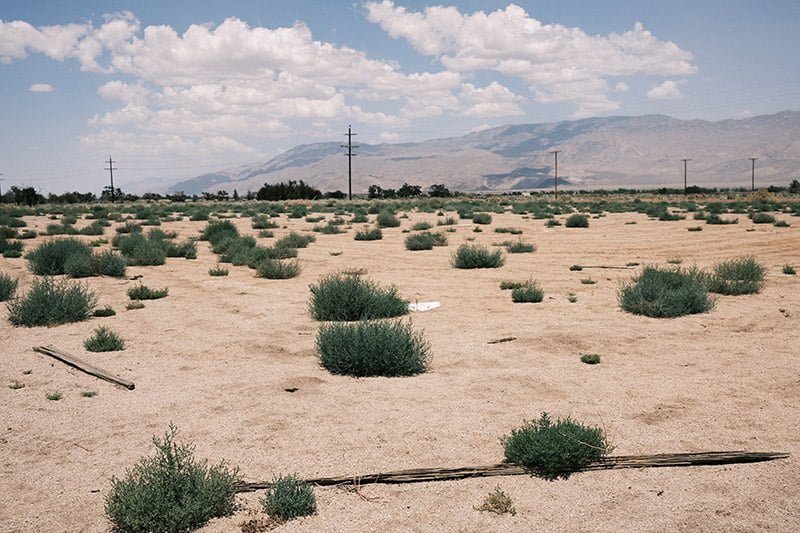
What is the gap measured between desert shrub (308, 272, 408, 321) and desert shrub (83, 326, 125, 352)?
12.2 ft

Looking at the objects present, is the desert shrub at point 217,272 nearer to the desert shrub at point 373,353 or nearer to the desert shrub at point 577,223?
the desert shrub at point 373,353

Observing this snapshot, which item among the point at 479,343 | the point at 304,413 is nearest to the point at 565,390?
the point at 479,343

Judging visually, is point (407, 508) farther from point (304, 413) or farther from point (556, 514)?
point (304, 413)

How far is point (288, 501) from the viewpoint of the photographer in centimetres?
548

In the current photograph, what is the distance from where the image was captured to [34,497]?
5.86 meters

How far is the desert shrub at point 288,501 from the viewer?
5.45 m

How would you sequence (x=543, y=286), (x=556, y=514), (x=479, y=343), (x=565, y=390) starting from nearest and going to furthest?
1. (x=556, y=514)
2. (x=565, y=390)
3. (x=479, y=343)
4. (x=543, y=286)

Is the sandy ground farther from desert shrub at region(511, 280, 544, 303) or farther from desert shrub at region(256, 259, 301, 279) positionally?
desert shrub at region(256, 259, 301, 279)

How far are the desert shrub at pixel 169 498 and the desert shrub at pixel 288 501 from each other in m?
0.36

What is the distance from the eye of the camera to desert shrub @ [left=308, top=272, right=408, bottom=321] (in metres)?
12.9

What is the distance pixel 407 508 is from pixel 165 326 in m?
8.43

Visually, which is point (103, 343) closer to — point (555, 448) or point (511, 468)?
point (511, 468)

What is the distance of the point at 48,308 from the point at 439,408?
28.9 ft

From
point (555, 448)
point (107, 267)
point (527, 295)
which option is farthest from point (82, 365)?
point (107, 267)
